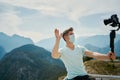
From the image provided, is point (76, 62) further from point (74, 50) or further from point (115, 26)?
point (115, 26)

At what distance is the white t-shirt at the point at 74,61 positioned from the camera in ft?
24.6

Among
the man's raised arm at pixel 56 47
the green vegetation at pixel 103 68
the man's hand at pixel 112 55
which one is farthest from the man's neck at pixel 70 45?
the green vegetation at pixel 103 68

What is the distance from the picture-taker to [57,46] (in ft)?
24.2

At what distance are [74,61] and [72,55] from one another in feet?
0.58

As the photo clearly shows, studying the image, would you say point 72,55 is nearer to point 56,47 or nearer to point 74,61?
point 74,61

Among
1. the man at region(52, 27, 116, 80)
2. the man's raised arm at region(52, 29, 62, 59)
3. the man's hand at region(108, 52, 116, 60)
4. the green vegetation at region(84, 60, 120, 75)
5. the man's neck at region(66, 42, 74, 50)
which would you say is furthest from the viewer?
the green vegetation at region(84, 60, 120, 75)

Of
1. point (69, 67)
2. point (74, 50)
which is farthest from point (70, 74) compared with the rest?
point (74, 50)

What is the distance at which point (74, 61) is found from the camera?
7555 millimetres

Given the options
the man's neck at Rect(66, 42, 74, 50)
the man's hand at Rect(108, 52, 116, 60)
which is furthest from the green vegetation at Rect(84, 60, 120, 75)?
the man's hand at Rect(108, 52, 116, 60)

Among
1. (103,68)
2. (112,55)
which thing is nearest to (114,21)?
(112,55)

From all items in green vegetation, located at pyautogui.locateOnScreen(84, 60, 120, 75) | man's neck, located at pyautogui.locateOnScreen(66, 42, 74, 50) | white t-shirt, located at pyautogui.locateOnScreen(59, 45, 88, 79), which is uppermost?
man's neck, located at pyautogui.locateOnScreen(66, 42, 74, 50)

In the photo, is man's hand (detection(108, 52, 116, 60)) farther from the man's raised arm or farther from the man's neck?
the man's raised arm

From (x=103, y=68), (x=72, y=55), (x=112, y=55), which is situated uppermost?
(x=112, y=55)

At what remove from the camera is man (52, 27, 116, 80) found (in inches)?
295
